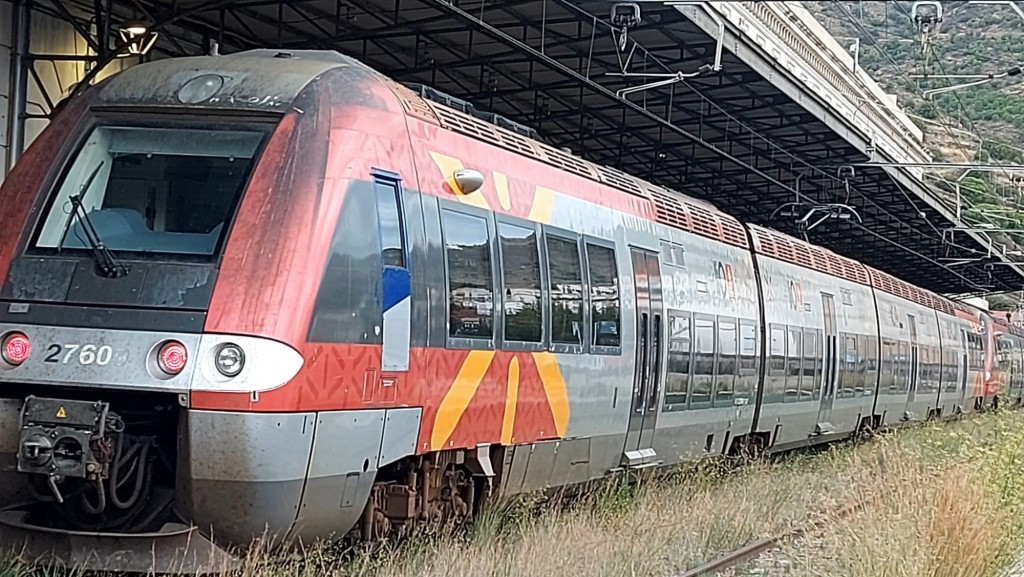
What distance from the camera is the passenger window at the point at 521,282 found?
30.1 feet

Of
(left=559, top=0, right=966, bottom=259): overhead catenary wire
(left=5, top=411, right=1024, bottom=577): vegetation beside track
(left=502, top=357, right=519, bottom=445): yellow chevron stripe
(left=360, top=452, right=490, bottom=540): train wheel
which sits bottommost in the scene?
(left=5, top=411, right=1024, bottom=577): vegetation beside track

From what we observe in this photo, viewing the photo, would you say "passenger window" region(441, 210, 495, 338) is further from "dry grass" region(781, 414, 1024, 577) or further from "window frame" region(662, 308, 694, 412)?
"window frame" region(662, 308, 694, 412)

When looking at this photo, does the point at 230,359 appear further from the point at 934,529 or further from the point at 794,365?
the point at 794,365

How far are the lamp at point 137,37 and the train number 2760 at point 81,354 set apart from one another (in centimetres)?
1054

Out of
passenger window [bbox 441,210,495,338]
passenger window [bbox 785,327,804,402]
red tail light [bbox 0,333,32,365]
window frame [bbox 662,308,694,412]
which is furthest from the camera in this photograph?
passenger window [bbox 785,327,804,402]

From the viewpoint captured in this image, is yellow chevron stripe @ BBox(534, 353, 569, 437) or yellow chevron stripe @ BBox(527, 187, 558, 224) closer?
yellow chevron stripe @ BBox(534, 353, 569, 437)

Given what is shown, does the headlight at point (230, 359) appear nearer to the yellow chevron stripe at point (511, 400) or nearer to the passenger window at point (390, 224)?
Answer: the passenger window at point (390, 224)

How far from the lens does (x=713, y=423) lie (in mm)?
14180

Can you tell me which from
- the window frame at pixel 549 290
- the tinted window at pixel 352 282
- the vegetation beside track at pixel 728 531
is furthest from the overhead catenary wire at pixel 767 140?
the tinted window at pixel 352 282

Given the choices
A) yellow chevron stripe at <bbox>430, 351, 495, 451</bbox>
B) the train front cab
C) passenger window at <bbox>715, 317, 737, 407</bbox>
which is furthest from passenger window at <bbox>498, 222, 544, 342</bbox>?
the train front cab

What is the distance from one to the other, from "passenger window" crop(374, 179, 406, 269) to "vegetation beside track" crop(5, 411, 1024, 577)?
1.81 m

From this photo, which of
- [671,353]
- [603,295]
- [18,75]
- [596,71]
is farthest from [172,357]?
[596,71]

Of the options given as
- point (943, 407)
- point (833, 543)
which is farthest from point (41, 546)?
point (943, 407)

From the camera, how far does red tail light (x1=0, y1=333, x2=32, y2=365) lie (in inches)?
268
